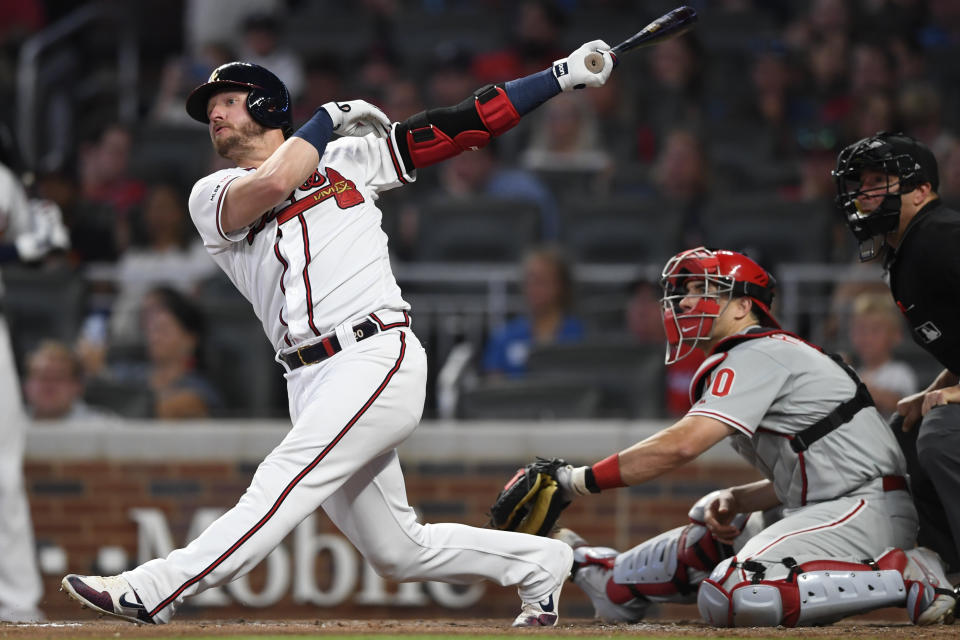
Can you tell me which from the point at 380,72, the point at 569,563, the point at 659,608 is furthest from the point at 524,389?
the point at 380,72

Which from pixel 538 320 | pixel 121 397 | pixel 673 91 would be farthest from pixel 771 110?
pixel 121 397

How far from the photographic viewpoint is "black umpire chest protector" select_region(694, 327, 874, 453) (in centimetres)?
469

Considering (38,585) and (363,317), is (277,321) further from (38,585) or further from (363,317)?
(38,585)

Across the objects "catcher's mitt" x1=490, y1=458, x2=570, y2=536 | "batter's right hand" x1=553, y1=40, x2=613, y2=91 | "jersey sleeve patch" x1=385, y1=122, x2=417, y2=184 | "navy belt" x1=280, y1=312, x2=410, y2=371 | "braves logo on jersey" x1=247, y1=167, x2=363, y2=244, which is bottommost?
"catcher's mitt" x1=490, y1=458, x2=570, y2=536

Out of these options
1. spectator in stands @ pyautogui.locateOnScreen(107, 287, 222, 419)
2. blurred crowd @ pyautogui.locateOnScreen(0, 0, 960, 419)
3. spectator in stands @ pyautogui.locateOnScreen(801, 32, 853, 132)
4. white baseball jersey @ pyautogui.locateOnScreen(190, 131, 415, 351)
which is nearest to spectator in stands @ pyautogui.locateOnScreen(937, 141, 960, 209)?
blurred crowd @ pyautogui.locateOnScreen(0, 0, 960, 419)

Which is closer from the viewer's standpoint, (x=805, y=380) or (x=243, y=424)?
(x=805, y=380)

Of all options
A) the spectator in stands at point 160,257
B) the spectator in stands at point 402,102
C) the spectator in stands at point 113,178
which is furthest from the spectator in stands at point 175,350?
the spectator in stands at point 402,102

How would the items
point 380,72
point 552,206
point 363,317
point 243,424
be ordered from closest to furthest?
point 363,317 < point 243,424 < point 552,206 < point 380,72

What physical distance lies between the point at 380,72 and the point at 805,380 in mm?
6660

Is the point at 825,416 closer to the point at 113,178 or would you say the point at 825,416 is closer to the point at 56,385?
the point at 56,385

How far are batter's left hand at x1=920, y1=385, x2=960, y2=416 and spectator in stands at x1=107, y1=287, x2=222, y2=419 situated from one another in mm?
4024

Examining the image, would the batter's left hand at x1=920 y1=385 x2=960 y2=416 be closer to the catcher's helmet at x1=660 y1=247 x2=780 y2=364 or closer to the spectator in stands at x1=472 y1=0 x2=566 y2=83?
the catcher's helmet at x1=660 y1=247 x2=780 y2=364

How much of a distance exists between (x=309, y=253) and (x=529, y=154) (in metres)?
5.44

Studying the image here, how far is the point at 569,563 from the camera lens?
4691mm
